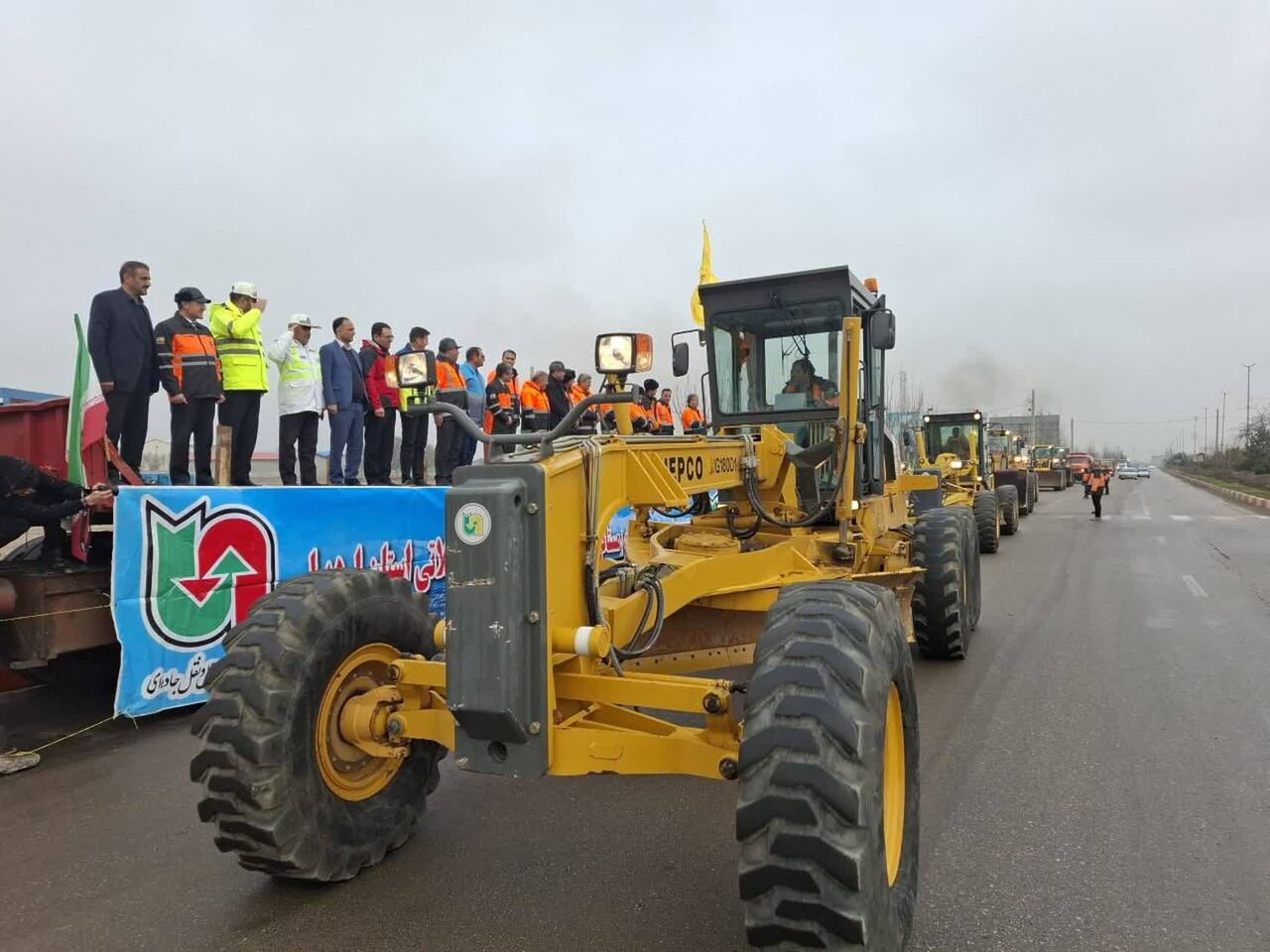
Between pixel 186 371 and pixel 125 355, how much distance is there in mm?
532

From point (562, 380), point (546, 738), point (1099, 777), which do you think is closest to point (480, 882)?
point (546, 738)

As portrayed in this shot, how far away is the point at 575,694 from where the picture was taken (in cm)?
321

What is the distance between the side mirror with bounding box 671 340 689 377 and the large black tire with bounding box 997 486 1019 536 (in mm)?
15115

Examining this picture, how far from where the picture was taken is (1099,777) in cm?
461

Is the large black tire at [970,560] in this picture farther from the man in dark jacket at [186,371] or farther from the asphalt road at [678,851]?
the man in dark jacket at [186,371]

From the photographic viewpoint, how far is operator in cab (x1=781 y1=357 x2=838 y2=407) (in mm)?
6125

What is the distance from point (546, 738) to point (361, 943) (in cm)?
106

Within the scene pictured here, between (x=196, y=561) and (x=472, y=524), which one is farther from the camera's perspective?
(x=196, y=561)

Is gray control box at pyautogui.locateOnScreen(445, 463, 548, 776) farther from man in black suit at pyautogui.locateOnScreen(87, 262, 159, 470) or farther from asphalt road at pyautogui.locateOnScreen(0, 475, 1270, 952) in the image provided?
man in black suit at pyautogui.locateOnScreen(87, 262, 159, 470)

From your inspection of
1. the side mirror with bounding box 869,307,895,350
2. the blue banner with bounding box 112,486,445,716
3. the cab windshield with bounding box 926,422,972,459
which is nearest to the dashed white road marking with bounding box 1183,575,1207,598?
the cab windshield with bounding box 926,422,972,459

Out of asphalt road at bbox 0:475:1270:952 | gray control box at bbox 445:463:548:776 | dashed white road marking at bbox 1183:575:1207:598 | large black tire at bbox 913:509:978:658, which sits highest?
gray control box at bbox 445:463:548:776

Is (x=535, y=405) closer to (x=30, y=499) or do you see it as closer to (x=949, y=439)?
(x=30, y=499)

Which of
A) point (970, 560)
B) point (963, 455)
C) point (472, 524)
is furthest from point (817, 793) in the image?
point (963, 455)

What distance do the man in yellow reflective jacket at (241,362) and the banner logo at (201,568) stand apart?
178 centimetres
